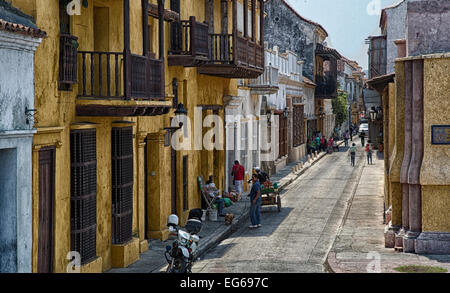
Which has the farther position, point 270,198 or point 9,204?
point 270,198

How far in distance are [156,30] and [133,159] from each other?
3.73m

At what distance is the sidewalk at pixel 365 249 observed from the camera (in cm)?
1344

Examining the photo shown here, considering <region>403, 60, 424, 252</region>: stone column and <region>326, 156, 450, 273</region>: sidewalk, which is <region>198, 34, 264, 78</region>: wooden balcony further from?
<region>403, 60, 424, 252</region>: stone column

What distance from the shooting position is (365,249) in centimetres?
1538

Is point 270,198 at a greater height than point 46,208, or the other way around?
point 46,208

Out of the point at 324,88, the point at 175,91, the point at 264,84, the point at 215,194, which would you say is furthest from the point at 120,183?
the point at 324,88

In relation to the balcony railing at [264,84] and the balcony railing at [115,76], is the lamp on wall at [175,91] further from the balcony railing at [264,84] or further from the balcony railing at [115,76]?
the balcony railing at [264,84]

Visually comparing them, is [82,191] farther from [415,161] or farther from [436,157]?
[436,157]

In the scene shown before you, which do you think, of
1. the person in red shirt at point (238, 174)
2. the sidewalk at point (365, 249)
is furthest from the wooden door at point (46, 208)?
the person in red shirt at point (238, 174)

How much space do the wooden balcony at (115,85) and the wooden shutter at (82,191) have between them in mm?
494

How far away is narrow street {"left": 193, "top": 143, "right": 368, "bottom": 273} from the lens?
47.0 feet

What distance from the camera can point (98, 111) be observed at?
12.7 metres

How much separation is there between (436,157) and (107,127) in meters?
6.20

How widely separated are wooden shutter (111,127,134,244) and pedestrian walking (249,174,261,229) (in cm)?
530
